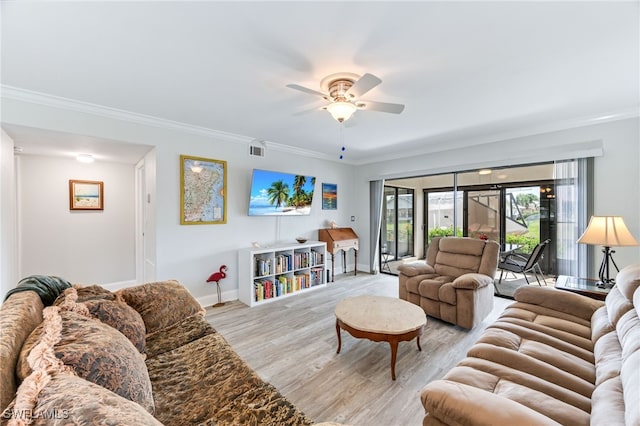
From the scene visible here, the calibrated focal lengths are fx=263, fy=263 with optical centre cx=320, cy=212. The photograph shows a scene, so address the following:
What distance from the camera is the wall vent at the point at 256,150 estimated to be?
407 cm

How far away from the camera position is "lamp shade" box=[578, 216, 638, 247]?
2.31m

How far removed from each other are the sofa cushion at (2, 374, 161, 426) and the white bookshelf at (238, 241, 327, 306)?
301cm

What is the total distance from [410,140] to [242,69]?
2862mm

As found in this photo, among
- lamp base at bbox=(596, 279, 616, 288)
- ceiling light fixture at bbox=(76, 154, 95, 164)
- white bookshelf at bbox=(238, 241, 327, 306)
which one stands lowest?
white bookshelf at bbox=(238, 241, 327, 306)

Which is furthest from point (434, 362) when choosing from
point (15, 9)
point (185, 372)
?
point (15, 9)

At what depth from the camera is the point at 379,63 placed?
199 centimetres

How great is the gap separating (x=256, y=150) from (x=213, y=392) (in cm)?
344

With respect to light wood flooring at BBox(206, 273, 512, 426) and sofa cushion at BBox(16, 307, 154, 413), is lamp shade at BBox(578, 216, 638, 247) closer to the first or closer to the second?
light wood flooring at BBox(206, 273, 512, 426)

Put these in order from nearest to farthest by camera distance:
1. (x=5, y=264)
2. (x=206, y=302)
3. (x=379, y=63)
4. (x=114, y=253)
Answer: (x=379, y=63), (x=5, y=264), (x=206, y=302), (x=114, y=253)

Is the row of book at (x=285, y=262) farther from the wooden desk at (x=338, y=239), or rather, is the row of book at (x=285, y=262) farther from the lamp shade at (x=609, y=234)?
the lamp shade at (x=609, y=234)

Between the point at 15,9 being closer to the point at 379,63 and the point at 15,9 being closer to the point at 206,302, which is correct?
the point at 379,63

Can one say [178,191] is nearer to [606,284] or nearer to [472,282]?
[472,282]

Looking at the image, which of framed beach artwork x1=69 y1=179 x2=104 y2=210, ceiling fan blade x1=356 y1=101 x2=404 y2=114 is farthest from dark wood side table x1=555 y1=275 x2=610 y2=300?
framed beach artwork x1=69 y1=179 x2=104 y2=210

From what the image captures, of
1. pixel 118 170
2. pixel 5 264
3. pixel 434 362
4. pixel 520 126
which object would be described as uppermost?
pixel 520 126
